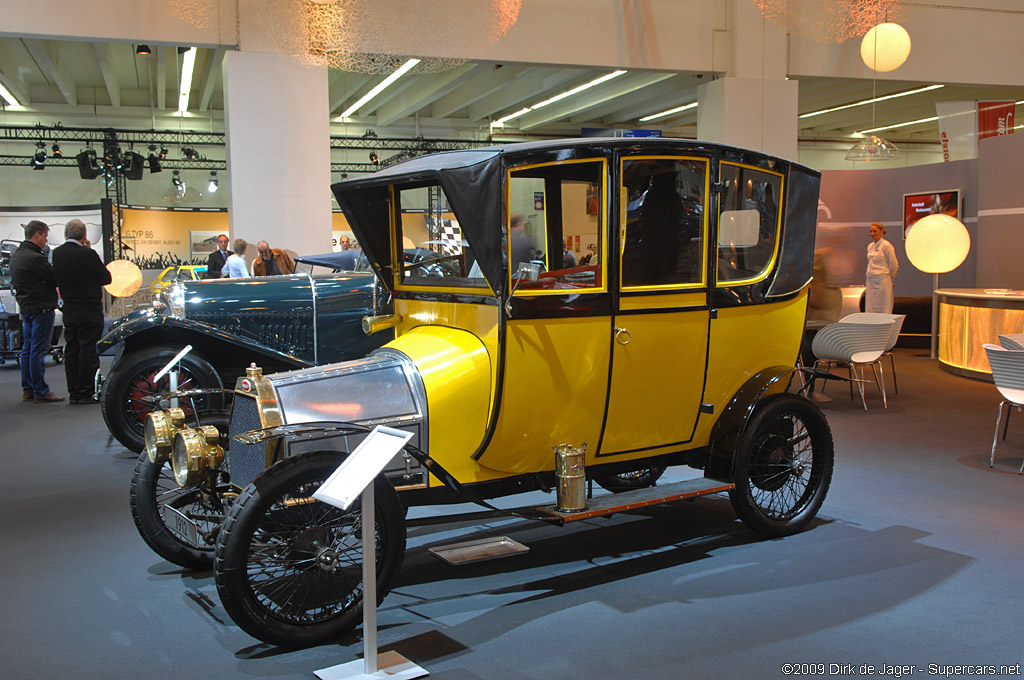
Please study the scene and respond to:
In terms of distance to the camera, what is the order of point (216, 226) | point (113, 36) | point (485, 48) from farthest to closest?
point (216, 226) → point (485, 48) → point (113, 36)

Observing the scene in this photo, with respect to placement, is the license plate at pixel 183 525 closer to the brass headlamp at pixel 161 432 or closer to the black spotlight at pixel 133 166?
the brass headlamp at pixel 161 432

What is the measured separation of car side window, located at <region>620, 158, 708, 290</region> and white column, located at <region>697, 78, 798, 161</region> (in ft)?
29.0

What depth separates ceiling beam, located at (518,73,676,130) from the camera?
1427cm

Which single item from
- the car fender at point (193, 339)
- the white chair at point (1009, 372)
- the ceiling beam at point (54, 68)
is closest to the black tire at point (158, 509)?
the car fender at point (193, 339)

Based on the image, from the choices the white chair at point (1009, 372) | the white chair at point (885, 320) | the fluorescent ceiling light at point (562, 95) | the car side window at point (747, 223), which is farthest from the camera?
the fluorescent ceiling light at point (562, 95)

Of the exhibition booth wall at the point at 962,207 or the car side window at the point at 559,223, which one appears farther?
the exhibition booth wall at the point at 962,207

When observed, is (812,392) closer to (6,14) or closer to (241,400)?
(241,400)

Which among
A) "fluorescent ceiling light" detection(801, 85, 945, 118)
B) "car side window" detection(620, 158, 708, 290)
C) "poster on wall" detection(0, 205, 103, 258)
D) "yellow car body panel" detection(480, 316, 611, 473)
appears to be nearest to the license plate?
"yellow car body panel" detection(480, 316, 611, 473)

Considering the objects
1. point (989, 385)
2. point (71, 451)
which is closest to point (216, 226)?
point (71, 451)

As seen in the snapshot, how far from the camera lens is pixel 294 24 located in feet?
32.6

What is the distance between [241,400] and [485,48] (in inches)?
340

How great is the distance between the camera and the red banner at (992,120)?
13641 mm

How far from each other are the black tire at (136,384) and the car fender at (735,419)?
12.6 feet

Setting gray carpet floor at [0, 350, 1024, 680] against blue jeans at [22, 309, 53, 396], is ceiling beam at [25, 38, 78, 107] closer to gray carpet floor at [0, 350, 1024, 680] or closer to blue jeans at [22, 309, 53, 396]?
blue jeans at [22, 309, 53, 396]
